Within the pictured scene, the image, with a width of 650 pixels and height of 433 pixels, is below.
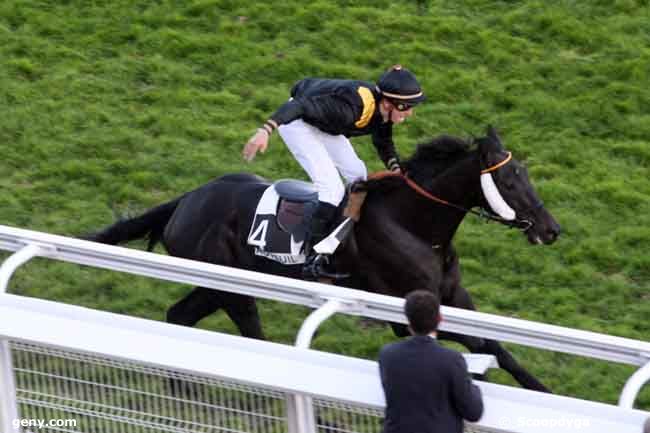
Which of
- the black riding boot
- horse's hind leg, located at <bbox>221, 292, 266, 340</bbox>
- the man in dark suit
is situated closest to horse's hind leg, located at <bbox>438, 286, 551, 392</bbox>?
the black riding boot

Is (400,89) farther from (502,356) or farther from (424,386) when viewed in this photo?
(424,386)

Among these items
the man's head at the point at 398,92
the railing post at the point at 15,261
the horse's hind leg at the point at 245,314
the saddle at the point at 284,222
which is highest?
the man's head at the point at 398,92

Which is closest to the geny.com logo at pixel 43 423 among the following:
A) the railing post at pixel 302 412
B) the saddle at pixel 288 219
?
the railing post at pixel 302 412

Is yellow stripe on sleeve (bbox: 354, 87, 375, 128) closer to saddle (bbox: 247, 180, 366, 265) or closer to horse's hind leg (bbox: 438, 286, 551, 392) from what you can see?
saddle (bbox: 247, 180, 366, 265)

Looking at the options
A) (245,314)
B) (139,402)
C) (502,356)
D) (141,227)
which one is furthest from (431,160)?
(139,402)

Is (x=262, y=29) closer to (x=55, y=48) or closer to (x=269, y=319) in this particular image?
(x=55, y=48)

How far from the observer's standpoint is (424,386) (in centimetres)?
415

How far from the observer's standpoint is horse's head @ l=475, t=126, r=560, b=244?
6449mm

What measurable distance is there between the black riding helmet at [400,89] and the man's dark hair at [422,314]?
7.85ft

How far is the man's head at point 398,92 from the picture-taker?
6457 millimetres

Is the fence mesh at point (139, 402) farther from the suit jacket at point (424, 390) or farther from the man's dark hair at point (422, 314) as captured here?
the man's dark hair at point (422, 314)

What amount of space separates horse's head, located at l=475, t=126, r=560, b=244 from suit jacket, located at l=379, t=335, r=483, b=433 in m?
2.38

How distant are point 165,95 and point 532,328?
5777 mm

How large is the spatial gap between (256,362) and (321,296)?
452 mm
